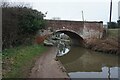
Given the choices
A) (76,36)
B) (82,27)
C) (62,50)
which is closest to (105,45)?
(62,50)

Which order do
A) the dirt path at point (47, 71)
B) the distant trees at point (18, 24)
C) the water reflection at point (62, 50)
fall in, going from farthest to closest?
the water reflection at point (62, 50)
the distant trees at point (18, 24)
the dirt path at point (47, 71)

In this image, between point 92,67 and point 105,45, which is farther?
point 105,45

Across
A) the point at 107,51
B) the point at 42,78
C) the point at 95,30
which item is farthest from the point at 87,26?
the point at 42,78

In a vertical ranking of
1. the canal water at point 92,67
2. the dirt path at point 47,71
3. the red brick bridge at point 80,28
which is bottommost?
the canal water at point 92,67

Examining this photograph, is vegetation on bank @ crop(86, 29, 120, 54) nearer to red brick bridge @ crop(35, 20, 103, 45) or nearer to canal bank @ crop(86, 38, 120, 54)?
canal bank @ crop(86, 38, 120, 54)

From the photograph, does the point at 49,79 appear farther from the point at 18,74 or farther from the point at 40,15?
the point at 40,15

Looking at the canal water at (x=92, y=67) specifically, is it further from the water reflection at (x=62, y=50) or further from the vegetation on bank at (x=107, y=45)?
the water reflection at (x=62, y=50)

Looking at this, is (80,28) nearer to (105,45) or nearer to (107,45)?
(105,45)

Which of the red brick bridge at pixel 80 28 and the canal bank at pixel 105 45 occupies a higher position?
the red brick bridge at pixel 80 28

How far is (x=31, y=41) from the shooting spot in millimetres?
24984

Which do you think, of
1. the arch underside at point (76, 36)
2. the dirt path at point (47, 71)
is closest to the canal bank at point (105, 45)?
the arch underside at point (76, 36)

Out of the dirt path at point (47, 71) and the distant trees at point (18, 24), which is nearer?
the dirt path at point (47, 71)

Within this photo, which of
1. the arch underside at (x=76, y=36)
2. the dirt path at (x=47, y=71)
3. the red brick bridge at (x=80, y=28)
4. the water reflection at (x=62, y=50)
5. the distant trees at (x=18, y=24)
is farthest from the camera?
the arch underside at (x=76, y=36)

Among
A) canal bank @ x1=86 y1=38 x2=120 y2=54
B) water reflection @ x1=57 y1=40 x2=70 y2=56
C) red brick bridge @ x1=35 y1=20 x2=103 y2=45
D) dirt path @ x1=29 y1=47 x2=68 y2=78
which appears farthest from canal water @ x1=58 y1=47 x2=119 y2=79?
red brick bridge @ x1=35 y1=20 x2=103 y2=45
